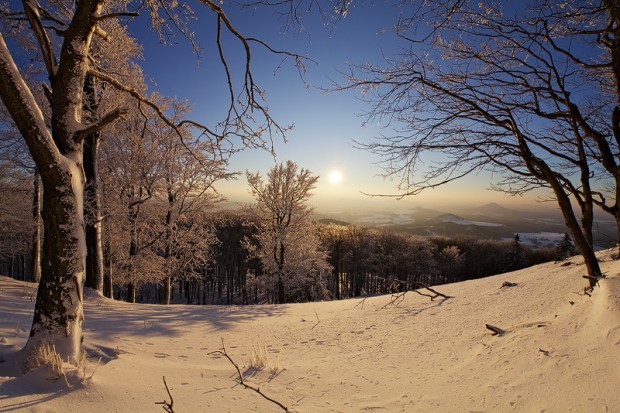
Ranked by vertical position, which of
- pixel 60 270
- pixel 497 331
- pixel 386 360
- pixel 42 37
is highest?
pixel 42 37

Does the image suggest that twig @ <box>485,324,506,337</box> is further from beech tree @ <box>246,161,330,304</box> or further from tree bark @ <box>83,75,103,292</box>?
beech tree @ <box>246,161,330,304</box>

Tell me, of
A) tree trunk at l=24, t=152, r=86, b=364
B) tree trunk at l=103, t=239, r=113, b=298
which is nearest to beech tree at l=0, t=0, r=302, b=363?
tree trunk at l=24, t=152, r=86, b=364

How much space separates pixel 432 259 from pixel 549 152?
158 ft

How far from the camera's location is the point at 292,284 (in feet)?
59.8

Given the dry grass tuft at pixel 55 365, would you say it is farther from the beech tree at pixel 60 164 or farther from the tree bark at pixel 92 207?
the tree bark at pixel 92 207

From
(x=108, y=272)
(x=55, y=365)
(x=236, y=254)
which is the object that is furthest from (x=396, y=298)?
(x=236, y=254)

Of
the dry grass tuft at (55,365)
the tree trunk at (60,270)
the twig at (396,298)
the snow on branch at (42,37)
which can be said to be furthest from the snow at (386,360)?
the snow on branch at (42,37)

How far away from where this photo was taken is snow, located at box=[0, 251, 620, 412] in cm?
213

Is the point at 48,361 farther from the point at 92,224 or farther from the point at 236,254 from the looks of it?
the point at 236,254

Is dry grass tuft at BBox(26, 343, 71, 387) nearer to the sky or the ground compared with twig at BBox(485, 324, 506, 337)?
nearer to the sky

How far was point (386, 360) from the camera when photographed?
361 cm

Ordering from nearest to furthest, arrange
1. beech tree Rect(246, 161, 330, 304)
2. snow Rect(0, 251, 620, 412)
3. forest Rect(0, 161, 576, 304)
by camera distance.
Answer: snow Rect(0, 251, 620, 412) → forest Rect(0, 161, 576, 304) → beech tree Rect(246, 161, 330, 304)

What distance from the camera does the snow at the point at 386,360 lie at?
7.00 feet

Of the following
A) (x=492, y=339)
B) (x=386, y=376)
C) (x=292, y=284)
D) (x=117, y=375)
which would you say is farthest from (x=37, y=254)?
(x=492, y=339)
